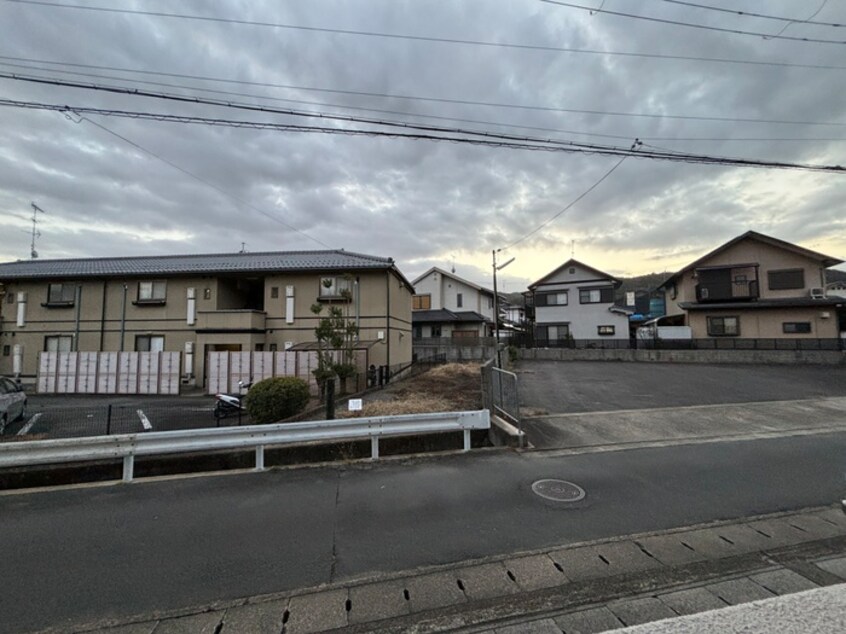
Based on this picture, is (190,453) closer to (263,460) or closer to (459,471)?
(263,460)

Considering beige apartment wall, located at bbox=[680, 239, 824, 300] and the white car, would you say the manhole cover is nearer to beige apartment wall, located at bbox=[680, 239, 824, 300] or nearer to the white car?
the white car

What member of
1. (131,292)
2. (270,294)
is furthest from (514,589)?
(131,292)

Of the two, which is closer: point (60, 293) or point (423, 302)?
point (60, 293)

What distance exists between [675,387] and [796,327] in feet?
53.4

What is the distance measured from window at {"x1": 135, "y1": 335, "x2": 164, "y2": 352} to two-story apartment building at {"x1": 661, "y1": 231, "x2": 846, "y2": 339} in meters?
30.6

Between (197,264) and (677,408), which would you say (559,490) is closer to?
(677,408)

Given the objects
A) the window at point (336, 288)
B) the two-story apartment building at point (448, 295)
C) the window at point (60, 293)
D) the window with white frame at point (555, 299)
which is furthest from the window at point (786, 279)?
the window at point (60, 293)

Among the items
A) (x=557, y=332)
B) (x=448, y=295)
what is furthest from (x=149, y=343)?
(x=557, y=332)

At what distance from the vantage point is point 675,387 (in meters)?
11.7

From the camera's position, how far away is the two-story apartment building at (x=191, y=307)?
1566cm

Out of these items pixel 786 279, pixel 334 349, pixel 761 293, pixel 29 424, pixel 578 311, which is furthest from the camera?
pixel 578 311

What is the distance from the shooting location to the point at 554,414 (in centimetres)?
791

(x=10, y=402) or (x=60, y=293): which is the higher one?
(x=60, y=293)

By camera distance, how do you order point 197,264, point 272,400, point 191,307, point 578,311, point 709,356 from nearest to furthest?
point 272,400 → point 191,307 → point 197,264 → point 709,356 → point 578,311
